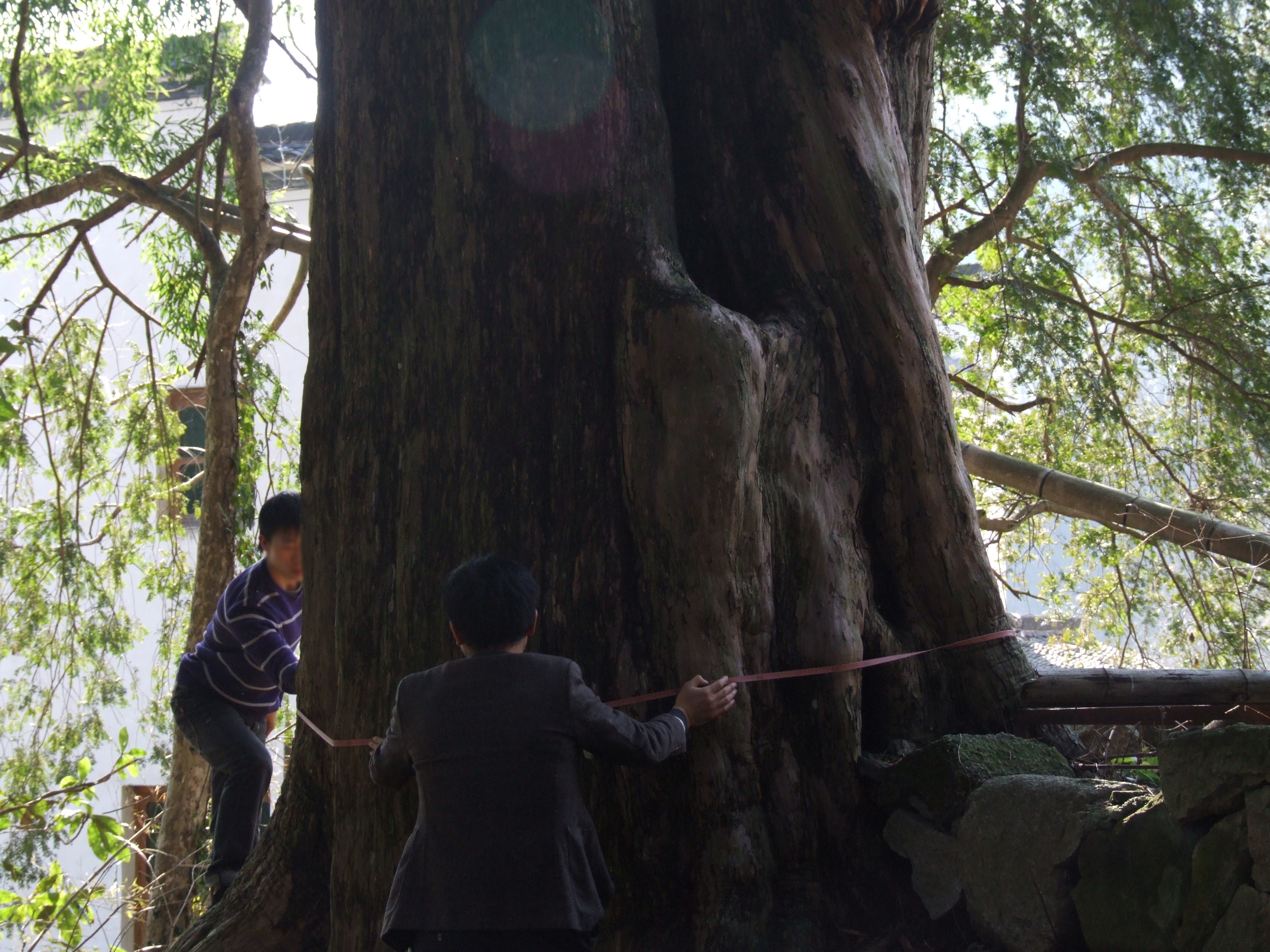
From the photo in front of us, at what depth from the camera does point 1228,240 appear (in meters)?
7.29

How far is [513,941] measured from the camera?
2.19 m

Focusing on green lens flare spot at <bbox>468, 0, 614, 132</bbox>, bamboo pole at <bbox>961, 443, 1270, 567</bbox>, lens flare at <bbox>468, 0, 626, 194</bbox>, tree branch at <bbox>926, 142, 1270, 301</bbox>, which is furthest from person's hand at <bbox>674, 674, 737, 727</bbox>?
tree branch at <bbox>926, 142, 1270, 301</bbox>

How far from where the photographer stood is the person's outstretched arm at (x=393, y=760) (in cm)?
243

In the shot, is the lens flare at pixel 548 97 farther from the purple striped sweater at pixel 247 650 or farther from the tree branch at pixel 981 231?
the tree branch at pixel 981 231

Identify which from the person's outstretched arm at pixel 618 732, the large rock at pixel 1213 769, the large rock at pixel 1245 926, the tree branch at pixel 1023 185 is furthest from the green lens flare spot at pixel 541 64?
the tree branch at pixel 1023 185

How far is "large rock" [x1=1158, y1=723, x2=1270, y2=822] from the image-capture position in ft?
6.70

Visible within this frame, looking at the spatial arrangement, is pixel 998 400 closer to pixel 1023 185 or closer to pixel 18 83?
pixel 1023 185

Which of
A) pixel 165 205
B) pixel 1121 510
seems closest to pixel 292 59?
pixel 165 205

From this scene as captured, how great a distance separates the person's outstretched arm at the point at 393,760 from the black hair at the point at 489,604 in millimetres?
217

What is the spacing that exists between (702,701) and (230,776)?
1828 millimetres

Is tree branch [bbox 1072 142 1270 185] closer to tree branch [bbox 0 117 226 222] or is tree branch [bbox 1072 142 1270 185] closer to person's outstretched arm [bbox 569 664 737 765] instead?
person's outstretched arm [bbox 569 664 737 765]

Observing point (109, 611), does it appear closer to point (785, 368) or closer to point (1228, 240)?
point (785, 368)

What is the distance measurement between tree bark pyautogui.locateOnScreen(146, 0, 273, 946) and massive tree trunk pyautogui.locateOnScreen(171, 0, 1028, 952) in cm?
267

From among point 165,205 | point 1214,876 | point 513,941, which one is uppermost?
point 165,205
